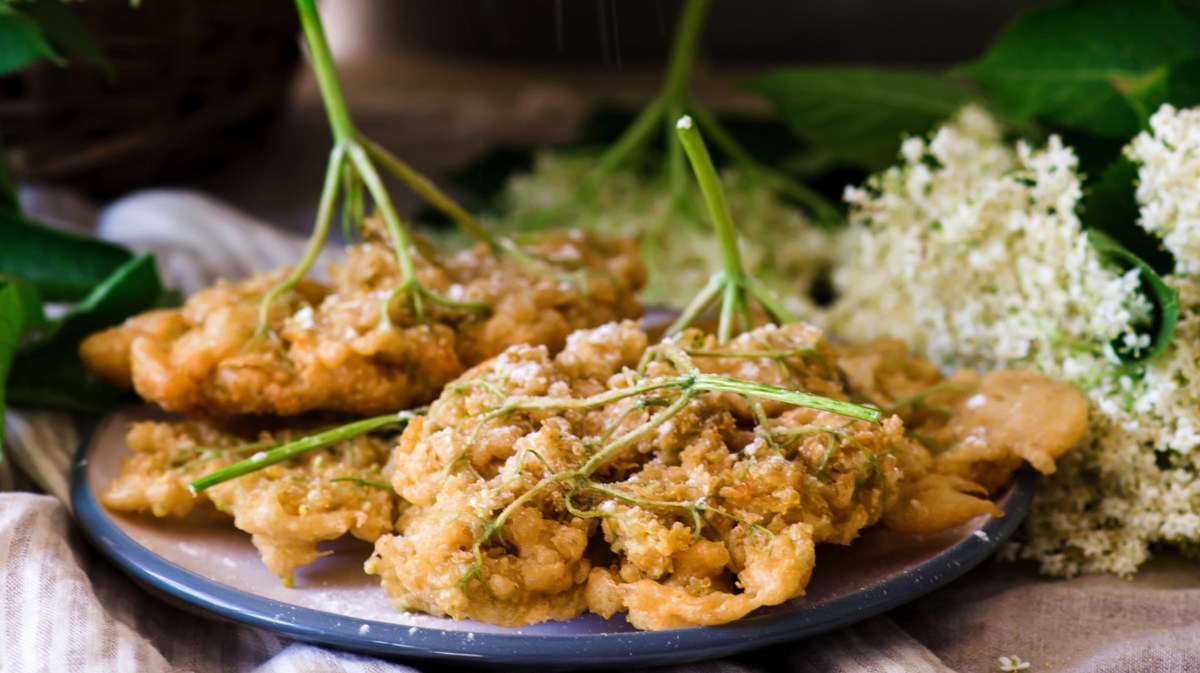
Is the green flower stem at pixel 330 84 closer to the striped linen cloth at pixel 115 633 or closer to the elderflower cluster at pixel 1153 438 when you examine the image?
the striped linen cloth at pixel 115 633

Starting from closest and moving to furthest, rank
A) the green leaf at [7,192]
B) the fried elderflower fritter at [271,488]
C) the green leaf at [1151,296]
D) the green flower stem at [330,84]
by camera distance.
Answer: the fried elderflower fritter at [271,488], the green leaf at [1151,296], the green flower stem at [330,84], the green leaf at [7,192]

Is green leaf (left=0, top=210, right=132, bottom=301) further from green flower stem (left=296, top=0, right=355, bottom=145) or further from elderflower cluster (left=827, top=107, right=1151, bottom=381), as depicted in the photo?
elderflower cluster (left=827, top=107, right=1151, bottom=381)

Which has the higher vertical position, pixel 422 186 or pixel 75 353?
pixel 422 186

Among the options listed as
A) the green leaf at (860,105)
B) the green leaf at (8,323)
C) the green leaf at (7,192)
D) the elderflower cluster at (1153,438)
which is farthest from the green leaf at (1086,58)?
the green leaf at (7,192)

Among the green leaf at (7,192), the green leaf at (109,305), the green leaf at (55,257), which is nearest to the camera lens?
the green leaf at (109,305)

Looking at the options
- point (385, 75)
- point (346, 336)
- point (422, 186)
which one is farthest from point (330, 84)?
point (385, 75)

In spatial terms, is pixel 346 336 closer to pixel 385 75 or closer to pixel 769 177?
pixel 769 177
